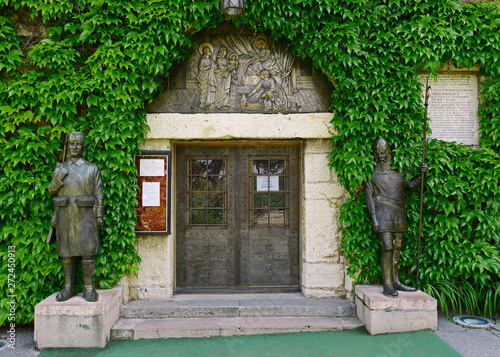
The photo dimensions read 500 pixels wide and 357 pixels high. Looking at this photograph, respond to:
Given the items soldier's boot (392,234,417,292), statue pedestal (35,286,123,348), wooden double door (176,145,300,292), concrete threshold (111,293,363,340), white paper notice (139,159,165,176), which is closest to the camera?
statue pedestal (35,286,123,348)

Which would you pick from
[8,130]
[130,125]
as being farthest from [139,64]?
[8,130]

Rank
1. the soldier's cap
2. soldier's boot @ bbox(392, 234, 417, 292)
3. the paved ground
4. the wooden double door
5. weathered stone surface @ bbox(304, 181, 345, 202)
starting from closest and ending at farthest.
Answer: the paved ground, the soldier's cap, soldier's boot @ bbox(392, 234, 417, 292), weathered stone surface @ bbox(304, 181, 345, 202), the wooden double door

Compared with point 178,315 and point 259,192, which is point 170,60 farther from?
point 178,315

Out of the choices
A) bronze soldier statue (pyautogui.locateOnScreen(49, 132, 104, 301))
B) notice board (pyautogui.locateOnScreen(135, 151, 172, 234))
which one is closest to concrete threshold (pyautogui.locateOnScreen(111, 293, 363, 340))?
bronze soldier statue (pyautogui.locateOnScreen(49, 132, 104, 301))

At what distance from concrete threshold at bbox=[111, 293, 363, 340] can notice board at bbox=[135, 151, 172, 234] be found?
2.79 feet

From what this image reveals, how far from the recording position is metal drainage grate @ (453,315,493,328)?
11.0ft

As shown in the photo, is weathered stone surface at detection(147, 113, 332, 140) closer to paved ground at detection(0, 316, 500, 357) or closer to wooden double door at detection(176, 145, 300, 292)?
wooden double door at detection(176, 145, 300, 292)

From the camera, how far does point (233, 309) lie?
11.6 feet

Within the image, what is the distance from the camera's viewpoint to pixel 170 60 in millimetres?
3555

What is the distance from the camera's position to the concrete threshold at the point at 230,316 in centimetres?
327

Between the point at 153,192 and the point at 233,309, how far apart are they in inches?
62.2

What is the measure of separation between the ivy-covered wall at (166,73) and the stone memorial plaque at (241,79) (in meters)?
0.20

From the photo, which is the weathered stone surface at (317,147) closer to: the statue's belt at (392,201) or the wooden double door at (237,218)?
the wooden double door at (237,218)

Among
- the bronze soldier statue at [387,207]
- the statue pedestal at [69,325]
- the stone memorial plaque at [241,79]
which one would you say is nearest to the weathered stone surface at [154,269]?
the statue pedestal at [69,325]
